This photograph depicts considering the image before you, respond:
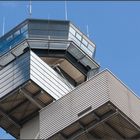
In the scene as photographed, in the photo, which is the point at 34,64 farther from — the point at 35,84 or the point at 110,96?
the point at 110,96

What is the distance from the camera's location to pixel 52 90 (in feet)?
248

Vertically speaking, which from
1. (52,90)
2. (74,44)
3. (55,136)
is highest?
(74,44)

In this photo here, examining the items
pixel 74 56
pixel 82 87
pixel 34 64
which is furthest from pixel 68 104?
pixel 74 56

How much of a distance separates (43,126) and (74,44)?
42.7 ft

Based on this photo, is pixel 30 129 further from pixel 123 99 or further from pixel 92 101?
pixel 123 99

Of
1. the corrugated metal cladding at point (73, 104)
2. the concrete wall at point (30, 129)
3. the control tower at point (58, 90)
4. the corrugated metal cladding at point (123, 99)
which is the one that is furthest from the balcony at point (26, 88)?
the corrugated metal cladding at point (123, 99)

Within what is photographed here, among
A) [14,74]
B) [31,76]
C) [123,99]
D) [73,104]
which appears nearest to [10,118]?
[14,74]

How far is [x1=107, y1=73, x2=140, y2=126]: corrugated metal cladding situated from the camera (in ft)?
227

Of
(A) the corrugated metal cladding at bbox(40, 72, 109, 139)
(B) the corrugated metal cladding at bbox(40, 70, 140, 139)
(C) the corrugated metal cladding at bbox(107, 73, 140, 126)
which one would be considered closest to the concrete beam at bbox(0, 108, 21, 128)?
(A) the corrugated metal cladding at bbox(40, 72, 109, 139)

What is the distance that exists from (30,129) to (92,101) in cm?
906

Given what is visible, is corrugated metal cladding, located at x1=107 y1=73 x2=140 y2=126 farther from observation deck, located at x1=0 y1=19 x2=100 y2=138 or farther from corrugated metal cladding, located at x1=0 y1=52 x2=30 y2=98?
corrugated metal cladding, located at x1=0 y1=52 x2=30 y2=98

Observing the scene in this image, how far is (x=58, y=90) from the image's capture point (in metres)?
76.3

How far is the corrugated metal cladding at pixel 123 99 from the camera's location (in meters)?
69.1

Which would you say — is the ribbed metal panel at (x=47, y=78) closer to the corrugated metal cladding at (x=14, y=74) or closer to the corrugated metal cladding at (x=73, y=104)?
the corrugated metal cladding at (x=14, y=74)
